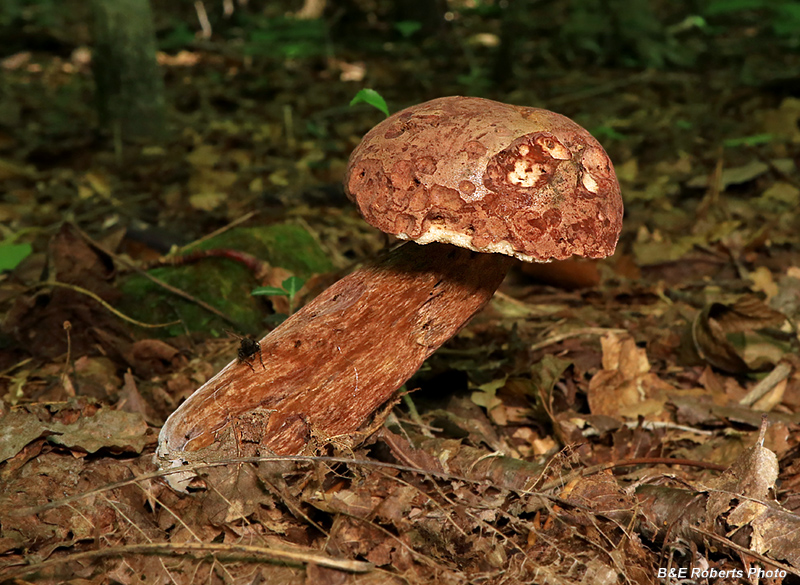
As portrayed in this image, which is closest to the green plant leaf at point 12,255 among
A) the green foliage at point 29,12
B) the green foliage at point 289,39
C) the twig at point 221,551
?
the twig at point 221,551

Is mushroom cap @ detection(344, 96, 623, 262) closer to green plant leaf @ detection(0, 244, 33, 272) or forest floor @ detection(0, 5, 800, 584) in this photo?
forest floor @ detection(0, 5, 800, 584)

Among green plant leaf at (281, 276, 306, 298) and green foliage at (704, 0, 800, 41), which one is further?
green foliage at (704, 0, 800, 41)

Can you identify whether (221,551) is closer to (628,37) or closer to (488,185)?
(488,185)

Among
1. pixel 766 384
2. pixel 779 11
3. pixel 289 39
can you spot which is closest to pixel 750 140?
Result: pixel 766 384

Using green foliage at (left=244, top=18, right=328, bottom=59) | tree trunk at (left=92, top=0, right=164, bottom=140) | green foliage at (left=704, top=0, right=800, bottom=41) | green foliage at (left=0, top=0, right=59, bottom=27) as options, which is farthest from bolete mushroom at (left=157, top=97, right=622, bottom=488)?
green foliage at (left=0, top=0, right=59, bottom=27)

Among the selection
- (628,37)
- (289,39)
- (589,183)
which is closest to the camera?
(589,183)

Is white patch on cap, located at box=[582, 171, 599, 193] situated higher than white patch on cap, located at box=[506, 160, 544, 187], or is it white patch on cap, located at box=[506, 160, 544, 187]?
white patch on cap, located at box=[506, 160, 544, 187]
